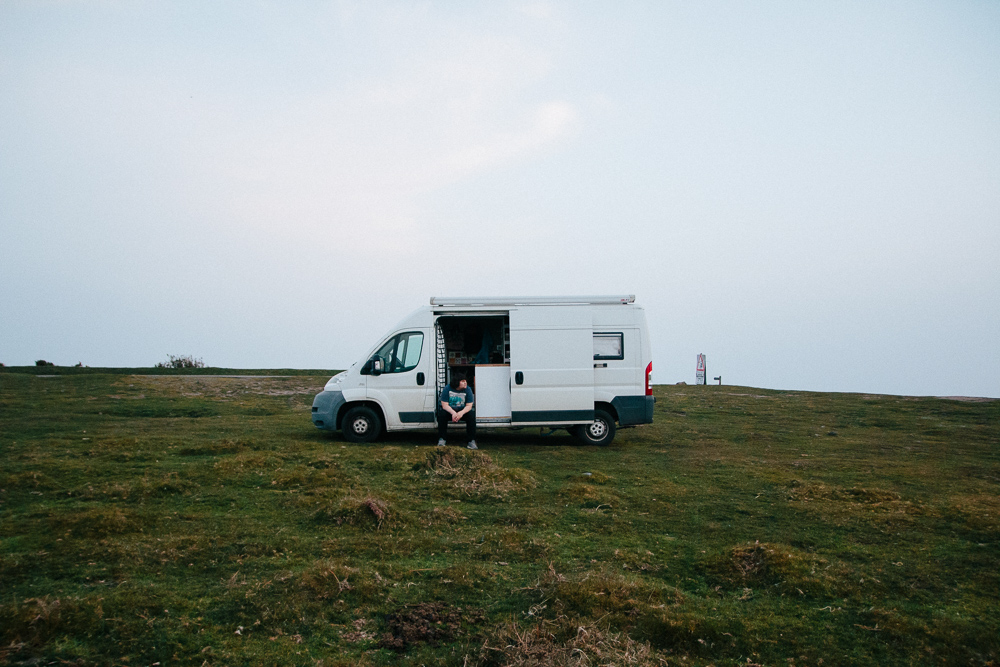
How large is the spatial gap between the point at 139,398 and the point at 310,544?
1672cm

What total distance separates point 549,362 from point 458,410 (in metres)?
2.08

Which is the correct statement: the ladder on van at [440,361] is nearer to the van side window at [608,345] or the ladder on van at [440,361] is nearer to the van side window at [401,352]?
the van side window at [401,352]

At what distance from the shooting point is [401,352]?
1434 centimetres

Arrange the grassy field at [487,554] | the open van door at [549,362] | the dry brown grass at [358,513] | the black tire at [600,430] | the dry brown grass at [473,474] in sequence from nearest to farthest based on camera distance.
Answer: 1. the grassy field at [487,554]
2. the dry brown grass at [358,513]
3. the dry brown grass at [473,474]
4. the open van door at [549,362]
5. the black tire at [600,430]

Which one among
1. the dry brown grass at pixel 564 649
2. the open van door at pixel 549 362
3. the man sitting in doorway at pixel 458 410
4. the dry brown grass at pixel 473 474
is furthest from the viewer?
the open van door at pixel 549 362

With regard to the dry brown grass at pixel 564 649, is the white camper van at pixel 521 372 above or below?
above

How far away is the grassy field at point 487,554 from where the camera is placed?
4.95 meters

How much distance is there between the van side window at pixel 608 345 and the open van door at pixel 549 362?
235mm

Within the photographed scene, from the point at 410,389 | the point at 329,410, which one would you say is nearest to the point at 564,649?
the point at 410,389

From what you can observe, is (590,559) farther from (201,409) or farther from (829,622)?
(201,409)

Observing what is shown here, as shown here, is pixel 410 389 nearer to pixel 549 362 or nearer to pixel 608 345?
pixel 549 362

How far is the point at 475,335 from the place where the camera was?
57.0 feet

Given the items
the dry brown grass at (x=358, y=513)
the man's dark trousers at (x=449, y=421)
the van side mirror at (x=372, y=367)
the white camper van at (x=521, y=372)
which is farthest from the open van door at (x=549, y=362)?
the dry brown grass at (x=358, y=513)

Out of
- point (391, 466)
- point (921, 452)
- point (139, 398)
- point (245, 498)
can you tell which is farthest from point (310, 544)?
point (139, 398)
